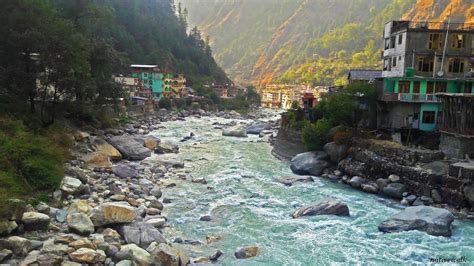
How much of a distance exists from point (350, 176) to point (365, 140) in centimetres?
311

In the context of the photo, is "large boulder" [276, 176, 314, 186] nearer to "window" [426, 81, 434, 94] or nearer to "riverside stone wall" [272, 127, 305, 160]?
"riverside stone wall" [272, 127, 305, 160]

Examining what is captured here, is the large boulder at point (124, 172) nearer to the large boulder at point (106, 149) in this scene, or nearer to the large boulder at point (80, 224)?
the large boulder at point (106, 149)

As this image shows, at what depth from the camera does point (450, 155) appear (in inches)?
974

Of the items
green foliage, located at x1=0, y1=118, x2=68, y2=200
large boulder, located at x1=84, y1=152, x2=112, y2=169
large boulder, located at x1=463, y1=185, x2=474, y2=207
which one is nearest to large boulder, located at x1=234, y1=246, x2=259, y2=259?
green foliage, located at x1=0, y1=118, x2=68, y2=200

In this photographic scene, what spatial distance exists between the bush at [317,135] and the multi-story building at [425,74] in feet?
15.4

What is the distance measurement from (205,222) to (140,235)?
4.57 m

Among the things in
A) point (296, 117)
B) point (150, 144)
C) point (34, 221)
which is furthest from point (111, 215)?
point (296, 117)

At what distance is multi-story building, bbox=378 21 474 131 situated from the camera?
3078cm

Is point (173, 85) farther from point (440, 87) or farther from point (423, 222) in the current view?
point (423, 222)

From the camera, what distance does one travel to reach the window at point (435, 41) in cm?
3203

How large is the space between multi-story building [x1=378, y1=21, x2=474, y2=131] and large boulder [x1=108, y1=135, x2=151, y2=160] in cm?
1933

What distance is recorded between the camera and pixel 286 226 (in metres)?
18.7

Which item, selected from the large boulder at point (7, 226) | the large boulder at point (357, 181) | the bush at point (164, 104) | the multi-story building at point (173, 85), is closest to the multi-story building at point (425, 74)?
the large boulder at point (357, 181)

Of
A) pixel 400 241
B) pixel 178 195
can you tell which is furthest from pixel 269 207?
pixel 400 241
